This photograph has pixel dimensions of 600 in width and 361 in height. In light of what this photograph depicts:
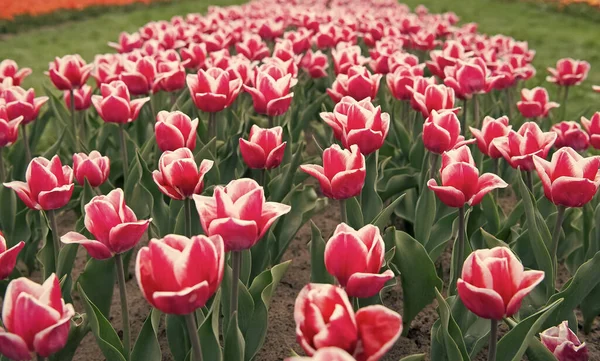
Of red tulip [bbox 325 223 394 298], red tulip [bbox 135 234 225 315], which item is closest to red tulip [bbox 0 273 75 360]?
red tulip [bbox 135 234 225 315]

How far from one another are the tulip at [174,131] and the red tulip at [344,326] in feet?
3.98

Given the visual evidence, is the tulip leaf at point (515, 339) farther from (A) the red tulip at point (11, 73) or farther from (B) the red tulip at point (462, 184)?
(A) the red tulip at point (11, 73)

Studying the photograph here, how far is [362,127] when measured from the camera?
2.12 metres

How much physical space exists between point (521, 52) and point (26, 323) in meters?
4.23

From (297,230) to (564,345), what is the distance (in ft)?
3.69

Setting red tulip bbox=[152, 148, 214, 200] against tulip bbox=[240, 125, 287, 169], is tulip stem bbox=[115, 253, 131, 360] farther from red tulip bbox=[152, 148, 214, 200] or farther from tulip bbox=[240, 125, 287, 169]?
tulip bbox=[240, 125, 287, 169]

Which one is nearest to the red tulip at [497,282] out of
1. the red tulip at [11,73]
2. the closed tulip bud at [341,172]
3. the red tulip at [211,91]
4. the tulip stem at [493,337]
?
the tulip stem at [493,337]

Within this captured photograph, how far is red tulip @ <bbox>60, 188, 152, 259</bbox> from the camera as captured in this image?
1.50 metres

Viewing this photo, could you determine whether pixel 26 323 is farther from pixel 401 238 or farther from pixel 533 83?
pixel 533 83

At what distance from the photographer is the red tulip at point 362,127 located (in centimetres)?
204

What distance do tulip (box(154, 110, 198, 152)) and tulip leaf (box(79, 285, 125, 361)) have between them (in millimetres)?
714

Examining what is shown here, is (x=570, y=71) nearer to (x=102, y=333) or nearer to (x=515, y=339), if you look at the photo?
(x=515, y=339)

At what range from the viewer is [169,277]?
1.16 metres

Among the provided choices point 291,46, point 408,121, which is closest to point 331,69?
point 291,46
